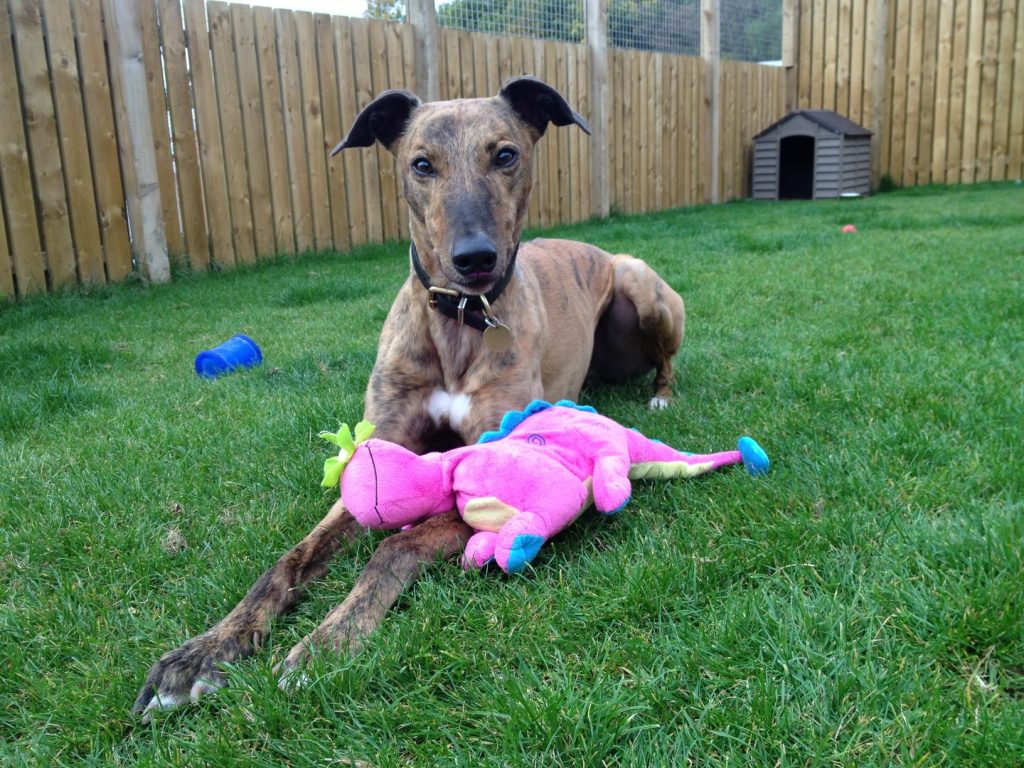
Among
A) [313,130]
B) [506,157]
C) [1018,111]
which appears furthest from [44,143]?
[1018,111]

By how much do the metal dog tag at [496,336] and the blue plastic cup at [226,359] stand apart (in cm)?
210

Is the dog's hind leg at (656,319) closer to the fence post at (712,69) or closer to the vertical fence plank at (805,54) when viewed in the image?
the fence post at (712,69)

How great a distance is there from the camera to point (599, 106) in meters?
10.7

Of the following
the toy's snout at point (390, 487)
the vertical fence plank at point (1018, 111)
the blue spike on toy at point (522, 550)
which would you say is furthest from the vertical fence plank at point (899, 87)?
the blue spike on toy at point (522, 550)

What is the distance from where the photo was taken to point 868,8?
45.2ft

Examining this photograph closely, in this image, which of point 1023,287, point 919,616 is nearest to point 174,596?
point 919,616

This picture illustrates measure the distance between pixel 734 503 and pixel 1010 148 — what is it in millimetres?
13746

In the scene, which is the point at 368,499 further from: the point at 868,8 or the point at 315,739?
the point at 868,8

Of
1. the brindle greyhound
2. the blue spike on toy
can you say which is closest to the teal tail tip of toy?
the brindle greyhound

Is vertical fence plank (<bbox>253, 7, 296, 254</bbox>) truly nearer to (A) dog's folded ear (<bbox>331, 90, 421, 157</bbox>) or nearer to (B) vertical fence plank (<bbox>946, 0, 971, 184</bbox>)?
(A) dog's folded ear (<bbox>331, 90, 421, 157</bbox>)

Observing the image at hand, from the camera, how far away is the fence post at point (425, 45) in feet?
28.6

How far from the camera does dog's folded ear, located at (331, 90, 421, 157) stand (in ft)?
10.0

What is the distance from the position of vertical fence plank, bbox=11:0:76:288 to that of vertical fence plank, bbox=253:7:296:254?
1.91 metres

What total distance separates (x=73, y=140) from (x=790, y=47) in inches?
487
